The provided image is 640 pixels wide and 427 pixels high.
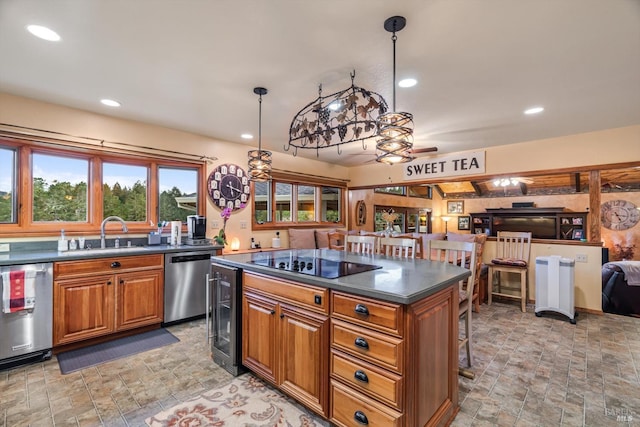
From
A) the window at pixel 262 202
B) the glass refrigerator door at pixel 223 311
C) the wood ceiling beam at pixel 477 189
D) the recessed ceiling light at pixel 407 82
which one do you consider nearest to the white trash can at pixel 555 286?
the recessed ceiling light at pixel 407 82

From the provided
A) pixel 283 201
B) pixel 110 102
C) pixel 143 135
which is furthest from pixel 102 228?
pixel 283 201

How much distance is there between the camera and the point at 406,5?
5.49 feet

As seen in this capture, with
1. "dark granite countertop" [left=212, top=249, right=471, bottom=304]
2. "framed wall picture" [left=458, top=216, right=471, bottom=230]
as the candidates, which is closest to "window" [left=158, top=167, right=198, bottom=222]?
"dark granite countertop" [left=212, top=249, right=471, bottom=304]

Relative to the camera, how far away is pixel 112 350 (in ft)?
9.67

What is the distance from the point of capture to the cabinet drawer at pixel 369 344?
1489 millimetres

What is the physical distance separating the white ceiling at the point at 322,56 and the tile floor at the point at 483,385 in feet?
8.15

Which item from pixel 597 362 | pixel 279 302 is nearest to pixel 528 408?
pixel 597 362

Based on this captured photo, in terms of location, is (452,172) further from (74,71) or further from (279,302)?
(74,71)

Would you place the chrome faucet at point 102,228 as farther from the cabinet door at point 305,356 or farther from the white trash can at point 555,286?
the white trash can at point 555,286

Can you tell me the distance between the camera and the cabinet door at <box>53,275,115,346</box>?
9.11ft

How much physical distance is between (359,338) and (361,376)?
200mm

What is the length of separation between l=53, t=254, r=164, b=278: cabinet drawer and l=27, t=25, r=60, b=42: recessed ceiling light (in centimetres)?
191

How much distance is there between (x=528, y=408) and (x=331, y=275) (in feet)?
5.46

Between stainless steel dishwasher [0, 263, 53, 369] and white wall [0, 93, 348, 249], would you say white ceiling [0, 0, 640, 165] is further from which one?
stainless steel dishwasher [0, 263, 53, 369]
